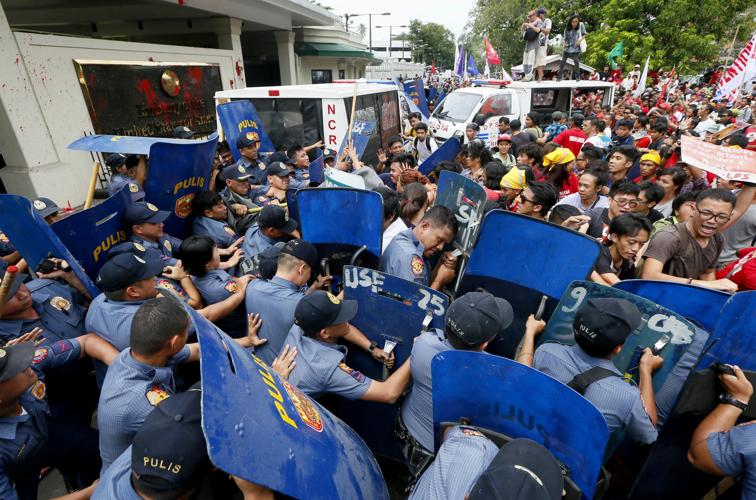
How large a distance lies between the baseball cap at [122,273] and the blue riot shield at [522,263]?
1.91m

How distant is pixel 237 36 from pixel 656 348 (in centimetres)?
1146

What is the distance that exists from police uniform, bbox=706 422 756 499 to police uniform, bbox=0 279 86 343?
10.3 ft

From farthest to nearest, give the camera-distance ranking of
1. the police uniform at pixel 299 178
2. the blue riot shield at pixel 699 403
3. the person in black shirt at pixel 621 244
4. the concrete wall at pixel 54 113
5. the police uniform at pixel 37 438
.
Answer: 1. the concrete wall at pixel 54 113
2. the police uniform at pixel 299 178
3. the person in black shirt at pixel 621 244
4. the blue riot shield at pixel 699 403
5. the police uniform at pixel 37 438

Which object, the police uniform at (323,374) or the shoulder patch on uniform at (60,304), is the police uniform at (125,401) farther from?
the shoulder patch on uniform at (60,304)

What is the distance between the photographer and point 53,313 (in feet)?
7.44

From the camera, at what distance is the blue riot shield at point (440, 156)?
4.83m

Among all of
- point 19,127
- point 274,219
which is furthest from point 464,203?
point 19,127

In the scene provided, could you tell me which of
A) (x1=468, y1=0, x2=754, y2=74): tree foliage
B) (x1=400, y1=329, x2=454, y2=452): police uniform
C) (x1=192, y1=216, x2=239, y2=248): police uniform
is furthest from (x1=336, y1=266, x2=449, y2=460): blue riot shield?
(x1=468, y1=0, x2=754, y2=74): tree foliage

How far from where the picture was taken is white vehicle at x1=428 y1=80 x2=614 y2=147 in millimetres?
9523

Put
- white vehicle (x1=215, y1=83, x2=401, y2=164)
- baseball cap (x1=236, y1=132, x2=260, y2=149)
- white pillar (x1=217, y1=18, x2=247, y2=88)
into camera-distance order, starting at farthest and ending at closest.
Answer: white pillar (x1=217, y1=18, x2=247, y2=88) < white vehicle (x1=215, y1=83, x2=401, y2=164) < baseball cap (x1=236, y1=132, x2=260, y2=149)

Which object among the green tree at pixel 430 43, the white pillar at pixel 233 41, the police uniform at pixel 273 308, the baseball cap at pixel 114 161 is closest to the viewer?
the police uniform at pixel 273 308

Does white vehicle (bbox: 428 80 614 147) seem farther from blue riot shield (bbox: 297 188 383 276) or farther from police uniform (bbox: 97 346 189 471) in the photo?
police uniform (bbox: 97 346 189 471)

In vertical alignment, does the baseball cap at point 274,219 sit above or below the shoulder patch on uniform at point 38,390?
above

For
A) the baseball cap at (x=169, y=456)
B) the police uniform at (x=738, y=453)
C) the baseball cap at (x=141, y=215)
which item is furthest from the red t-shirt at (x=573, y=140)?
the baseball cap at (x=169, y=456)
